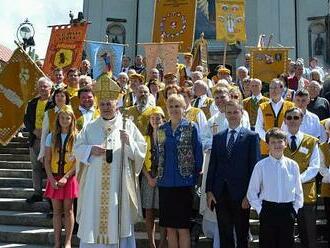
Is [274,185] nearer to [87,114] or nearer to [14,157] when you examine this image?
[87,114]

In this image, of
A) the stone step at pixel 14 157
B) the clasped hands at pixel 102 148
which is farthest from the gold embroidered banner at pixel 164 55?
the clasped hands at pixel 102 148

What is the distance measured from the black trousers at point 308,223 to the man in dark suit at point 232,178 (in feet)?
2.79

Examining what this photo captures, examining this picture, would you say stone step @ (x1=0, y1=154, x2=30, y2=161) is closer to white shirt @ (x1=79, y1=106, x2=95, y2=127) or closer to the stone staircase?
the stone staircase

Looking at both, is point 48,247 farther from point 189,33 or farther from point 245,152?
point 189,33

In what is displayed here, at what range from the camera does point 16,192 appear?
9.12m

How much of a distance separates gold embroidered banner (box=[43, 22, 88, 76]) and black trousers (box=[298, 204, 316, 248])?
7.81 metres

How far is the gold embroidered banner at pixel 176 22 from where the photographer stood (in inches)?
528

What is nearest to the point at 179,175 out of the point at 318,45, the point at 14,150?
the point at 14,150

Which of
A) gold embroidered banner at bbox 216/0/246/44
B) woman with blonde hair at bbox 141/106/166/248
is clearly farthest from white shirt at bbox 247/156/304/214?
gold embroidered banner at bbox 216/0/246/44

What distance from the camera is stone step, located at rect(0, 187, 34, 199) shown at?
9039mm

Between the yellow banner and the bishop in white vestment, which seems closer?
the bishop in white vestment

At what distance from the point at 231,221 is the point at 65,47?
8452 mm

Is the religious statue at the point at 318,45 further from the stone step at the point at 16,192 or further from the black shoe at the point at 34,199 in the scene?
the black shoe at the point at 34,199

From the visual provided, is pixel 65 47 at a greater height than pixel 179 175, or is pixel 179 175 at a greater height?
pixel 65 47
